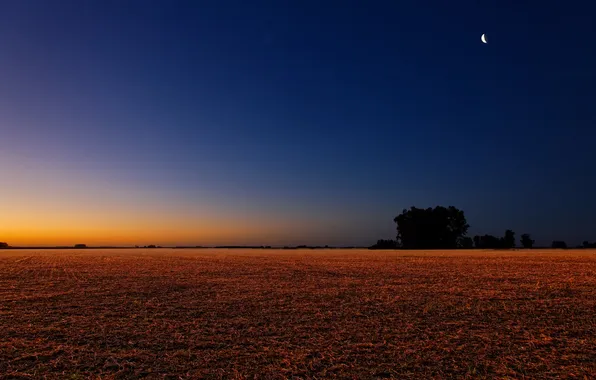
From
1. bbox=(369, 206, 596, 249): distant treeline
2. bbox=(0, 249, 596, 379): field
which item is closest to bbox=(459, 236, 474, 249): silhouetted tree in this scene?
bbox=(369, 206, 596, 249): distant treeline

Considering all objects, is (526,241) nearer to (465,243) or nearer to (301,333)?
(465,243)

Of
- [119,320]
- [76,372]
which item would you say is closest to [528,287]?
[119,320]

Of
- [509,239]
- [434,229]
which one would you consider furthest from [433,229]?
[509,239]

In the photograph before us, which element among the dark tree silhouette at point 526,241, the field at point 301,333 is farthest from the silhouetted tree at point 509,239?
the field at point 301,333

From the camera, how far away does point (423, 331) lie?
11312 mm

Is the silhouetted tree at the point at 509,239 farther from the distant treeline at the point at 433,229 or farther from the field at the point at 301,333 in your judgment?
the field at the point at 301,333

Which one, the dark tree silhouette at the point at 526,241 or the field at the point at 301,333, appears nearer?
the field at the point at 301,333

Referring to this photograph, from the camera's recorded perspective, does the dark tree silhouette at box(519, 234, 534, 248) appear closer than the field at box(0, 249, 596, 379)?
No

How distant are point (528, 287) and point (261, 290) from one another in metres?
12.7

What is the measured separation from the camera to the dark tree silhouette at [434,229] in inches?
4948

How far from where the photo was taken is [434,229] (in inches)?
4963

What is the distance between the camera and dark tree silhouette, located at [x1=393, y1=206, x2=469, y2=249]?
126 m

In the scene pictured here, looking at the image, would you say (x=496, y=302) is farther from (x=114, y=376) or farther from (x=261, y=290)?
(x=114, y=376)

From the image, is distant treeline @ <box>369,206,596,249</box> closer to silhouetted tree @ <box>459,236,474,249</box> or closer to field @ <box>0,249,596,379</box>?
silhouetted tree @ <box>459,236,474,249</box>
